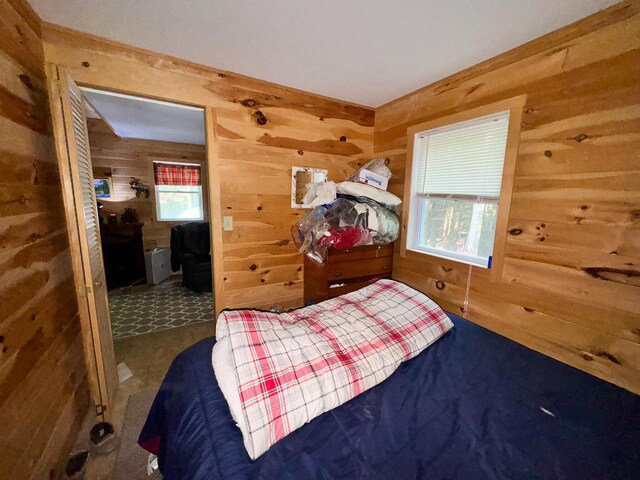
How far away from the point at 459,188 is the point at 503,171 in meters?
0.33

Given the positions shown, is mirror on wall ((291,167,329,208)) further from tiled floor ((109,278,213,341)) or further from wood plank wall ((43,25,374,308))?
tiled floor ((109,278,213,341))

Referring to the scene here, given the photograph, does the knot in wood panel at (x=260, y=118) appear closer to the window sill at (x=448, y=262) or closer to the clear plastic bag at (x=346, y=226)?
the clear plastic bag at (x=346, y=226)

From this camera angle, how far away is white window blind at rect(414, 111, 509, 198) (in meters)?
1.65

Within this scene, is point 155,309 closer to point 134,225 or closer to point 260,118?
point 134,225

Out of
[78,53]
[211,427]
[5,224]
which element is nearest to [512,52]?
[211,427]

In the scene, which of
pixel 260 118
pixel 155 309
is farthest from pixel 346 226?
pixel 155 309

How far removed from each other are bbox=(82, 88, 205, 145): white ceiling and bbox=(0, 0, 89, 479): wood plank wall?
990 mm

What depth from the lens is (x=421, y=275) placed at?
2.14m

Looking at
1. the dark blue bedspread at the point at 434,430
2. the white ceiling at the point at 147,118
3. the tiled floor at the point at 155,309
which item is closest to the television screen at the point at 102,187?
the white ceiling at the point at 147,118

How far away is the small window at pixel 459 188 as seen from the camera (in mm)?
1688

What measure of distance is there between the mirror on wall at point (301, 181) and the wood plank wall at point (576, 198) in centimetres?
125

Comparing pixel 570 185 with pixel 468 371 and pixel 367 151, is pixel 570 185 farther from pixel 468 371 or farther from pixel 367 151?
pixel 367 151

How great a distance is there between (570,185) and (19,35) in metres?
2.78

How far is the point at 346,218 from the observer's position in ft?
6.32
